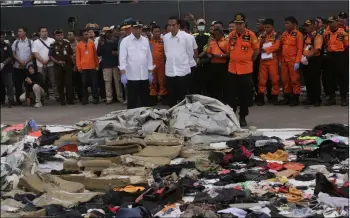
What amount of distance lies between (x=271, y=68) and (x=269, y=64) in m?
0.09

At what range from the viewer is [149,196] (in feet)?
18.5

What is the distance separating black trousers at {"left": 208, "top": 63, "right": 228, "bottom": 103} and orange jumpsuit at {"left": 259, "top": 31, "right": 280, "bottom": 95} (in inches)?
30.4

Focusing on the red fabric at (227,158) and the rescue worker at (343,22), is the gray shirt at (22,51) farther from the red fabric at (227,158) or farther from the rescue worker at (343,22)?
the red fabric at (227,158)

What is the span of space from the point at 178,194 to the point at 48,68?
29.9ft

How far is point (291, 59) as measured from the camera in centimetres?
1200

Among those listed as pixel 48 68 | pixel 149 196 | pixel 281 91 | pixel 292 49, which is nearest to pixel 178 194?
pixel 149 196

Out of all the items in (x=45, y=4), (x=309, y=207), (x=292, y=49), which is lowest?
(x=309, y=207)

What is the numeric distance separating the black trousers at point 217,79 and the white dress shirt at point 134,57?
2.39 metres

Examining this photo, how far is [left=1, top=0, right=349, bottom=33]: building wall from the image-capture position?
15.0 metres

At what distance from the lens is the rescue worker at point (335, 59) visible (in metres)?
11.4

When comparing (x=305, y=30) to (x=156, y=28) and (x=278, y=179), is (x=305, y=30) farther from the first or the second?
(x=278, y=179)

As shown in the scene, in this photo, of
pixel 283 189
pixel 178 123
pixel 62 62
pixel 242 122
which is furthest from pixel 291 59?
pixel 283 189

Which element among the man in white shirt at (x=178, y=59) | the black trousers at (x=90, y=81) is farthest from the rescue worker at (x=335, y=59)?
the black trousers at (x=90, y=81)

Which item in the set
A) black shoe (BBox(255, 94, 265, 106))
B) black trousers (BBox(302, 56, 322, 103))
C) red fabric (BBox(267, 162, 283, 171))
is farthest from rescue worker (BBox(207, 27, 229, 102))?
red fabric (BBox(267, 162, 283, 171))
